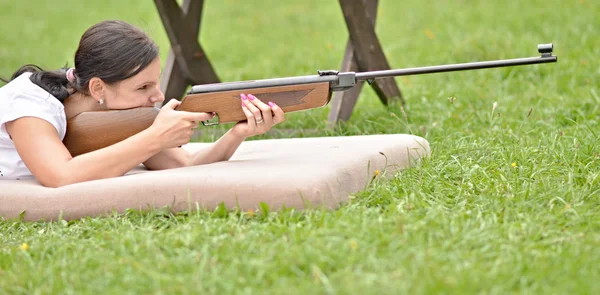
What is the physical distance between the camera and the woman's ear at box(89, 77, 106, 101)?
432cm

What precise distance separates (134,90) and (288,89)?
818mm

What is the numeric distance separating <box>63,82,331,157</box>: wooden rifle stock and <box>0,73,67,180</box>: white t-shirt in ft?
0.31

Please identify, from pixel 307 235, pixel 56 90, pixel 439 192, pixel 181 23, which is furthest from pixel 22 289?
pixel 181 23

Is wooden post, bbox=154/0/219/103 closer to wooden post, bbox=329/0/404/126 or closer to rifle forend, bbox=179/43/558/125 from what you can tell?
wooden post, bbox=329/0/404/126

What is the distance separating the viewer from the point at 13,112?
13.7 ft

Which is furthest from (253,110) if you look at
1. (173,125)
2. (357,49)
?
(357,49)

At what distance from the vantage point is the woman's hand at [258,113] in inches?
168

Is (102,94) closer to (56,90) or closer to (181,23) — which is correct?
(56,90)

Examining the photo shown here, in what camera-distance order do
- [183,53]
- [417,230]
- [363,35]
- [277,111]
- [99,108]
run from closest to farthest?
[417,230] < [277,111] < [99,108] < [363,35] < [183,53]

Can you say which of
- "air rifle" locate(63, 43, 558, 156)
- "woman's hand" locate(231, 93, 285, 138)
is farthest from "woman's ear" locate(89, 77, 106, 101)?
"woman's hand" locate(231, 93, 285, 138)

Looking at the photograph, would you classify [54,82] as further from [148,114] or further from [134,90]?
[148,114]

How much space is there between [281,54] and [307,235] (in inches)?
270

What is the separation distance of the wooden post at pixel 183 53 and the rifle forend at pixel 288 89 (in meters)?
2.51

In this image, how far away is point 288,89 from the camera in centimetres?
437
